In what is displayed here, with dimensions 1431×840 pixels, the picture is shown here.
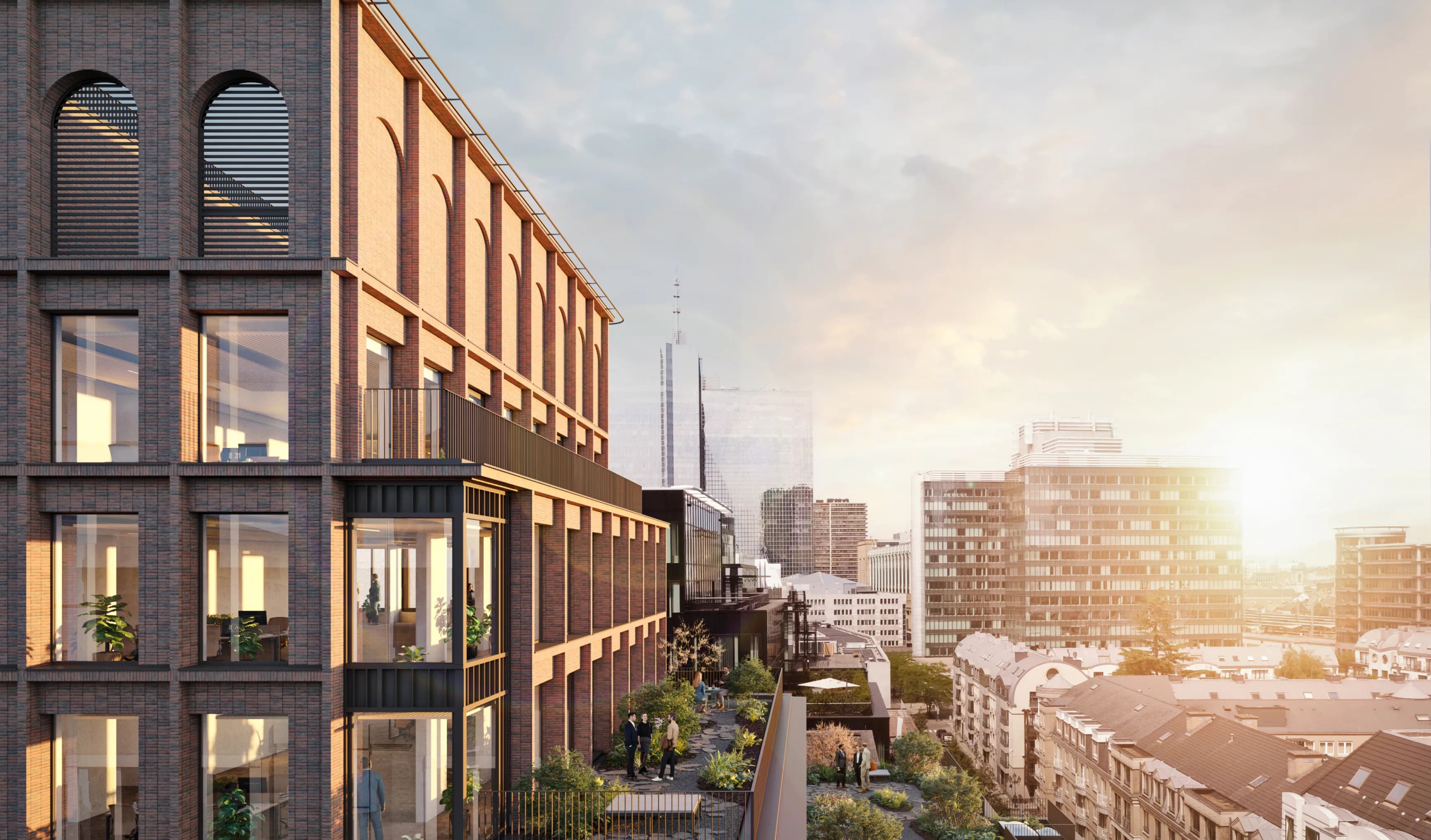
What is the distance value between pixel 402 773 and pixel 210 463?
5.52 m

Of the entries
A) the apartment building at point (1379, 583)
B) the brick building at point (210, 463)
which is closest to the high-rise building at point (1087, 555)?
the apartment building at point (1379, 583)

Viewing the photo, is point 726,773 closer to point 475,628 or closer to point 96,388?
point 475,628

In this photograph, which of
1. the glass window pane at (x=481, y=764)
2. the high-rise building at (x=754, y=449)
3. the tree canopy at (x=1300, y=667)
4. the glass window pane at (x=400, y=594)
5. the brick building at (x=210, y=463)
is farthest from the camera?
the high-rise building at (x=754, y=449)

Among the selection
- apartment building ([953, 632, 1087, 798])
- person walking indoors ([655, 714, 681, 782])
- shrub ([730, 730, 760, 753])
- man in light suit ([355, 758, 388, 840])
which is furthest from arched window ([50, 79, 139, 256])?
apartment building ([953, 632, 1087, 798])

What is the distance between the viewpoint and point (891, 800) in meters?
26.8

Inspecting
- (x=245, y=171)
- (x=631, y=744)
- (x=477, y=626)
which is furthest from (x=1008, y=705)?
(x=245, y=171)

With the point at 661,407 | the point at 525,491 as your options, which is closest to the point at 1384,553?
the point at 661,407

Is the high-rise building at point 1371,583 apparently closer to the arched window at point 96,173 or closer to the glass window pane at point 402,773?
the glass window pane at point 402,773

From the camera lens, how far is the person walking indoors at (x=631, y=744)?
2102 centimetres

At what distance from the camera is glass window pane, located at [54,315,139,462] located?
46.3ft

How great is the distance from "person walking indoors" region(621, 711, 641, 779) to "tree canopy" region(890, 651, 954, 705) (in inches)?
4400

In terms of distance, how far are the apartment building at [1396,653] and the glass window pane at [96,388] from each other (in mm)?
150002

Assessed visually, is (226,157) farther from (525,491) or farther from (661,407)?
(661,407)

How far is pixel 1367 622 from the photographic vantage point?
7180 inches
